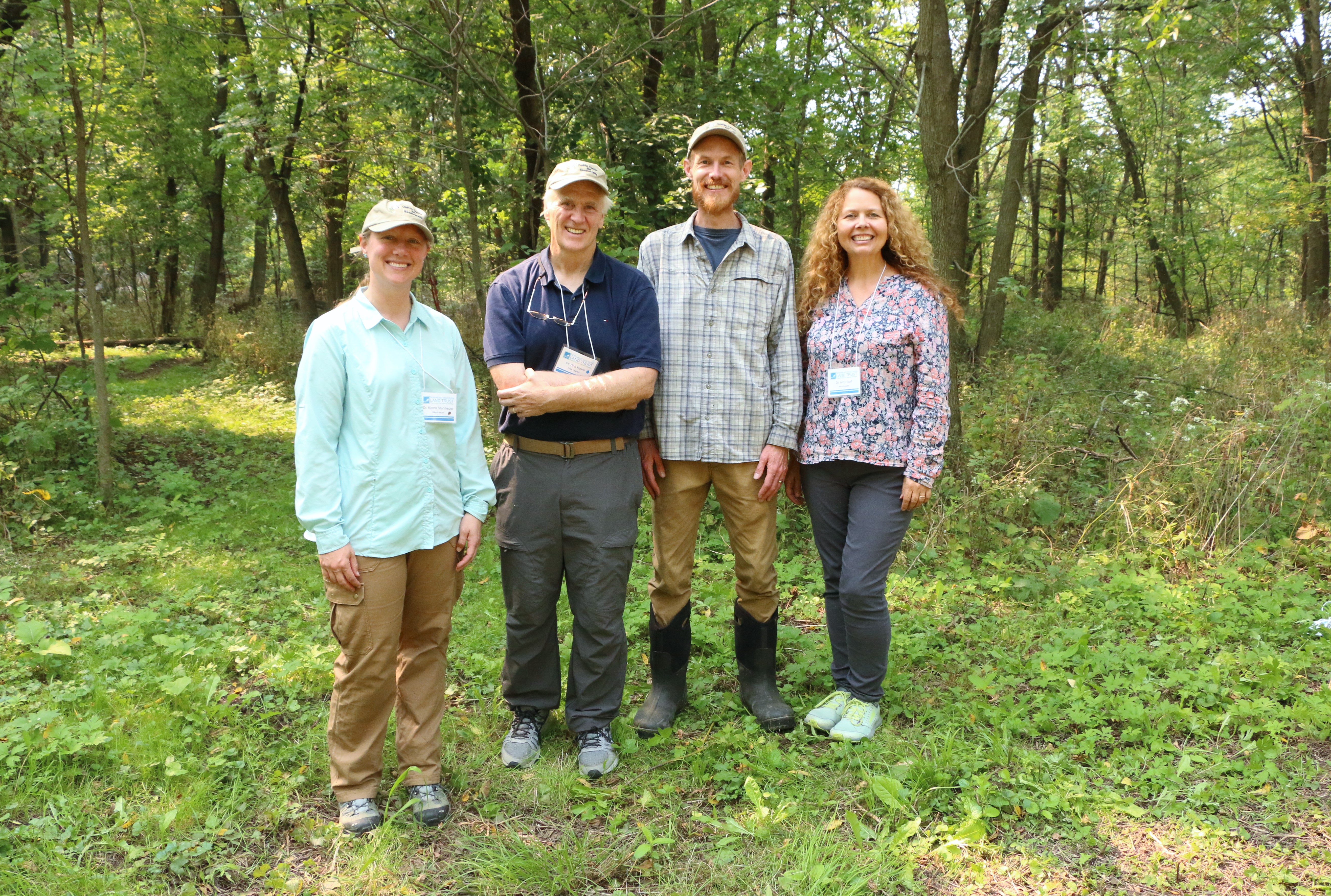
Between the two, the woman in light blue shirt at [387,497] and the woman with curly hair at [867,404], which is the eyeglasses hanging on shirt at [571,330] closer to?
the woman in light blue shirt at [387,497]

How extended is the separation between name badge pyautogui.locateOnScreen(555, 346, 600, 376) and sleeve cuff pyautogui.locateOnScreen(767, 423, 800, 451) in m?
0.77

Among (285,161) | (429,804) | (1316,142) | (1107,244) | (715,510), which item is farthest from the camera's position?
(1107,244)

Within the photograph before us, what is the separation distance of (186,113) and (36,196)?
9.83 m

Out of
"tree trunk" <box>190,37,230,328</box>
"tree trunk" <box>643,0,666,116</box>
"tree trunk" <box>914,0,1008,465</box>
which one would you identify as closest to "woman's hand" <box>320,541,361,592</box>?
"tree trunk" <box>914,0,1008,465</box>

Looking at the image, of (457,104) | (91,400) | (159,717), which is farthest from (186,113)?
(159,717)

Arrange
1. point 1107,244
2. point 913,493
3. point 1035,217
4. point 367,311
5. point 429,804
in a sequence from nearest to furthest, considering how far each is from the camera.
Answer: point 367,311
point 429,804
point 913,493
point 1107,244
point 1035,217

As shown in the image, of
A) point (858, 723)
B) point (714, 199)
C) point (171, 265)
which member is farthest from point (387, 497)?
point (171, 265)

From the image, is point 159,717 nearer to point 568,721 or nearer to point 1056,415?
point 568,721

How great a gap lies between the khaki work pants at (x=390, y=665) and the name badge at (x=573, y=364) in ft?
2.31

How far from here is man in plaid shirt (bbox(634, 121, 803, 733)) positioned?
3.09 meters

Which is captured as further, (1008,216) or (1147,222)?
(1147,222)

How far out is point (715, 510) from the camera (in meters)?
5.93

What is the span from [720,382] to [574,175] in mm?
917

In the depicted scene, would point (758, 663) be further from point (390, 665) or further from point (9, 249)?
point (9, 249)
